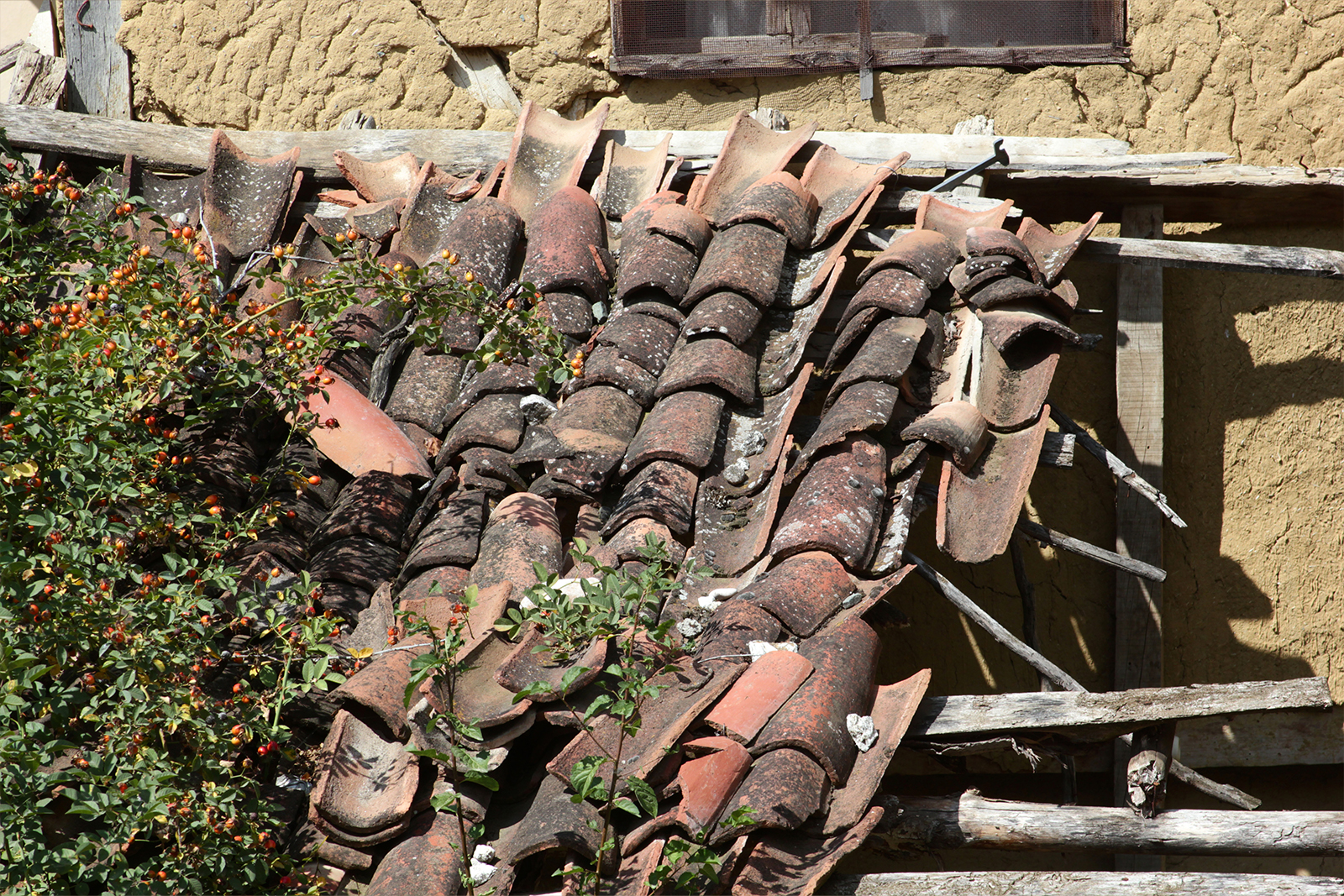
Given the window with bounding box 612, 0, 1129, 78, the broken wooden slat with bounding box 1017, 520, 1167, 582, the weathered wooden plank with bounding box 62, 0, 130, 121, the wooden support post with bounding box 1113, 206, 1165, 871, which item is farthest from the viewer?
the weathered wooden plank with bounding box 62, 0, 130, 121

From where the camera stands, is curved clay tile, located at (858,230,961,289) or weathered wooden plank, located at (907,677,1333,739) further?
curved clay tile, located at (858,230,961,289)

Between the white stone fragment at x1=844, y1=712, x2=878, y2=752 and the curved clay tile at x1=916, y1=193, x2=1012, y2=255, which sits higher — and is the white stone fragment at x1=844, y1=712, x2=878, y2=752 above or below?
below

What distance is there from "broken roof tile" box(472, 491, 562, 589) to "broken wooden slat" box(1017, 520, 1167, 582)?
144 centimetres

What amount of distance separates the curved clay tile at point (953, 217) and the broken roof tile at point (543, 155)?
4.67 feet

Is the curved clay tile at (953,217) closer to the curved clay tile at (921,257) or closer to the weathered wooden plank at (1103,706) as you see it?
the curved clay tile at (921,257)

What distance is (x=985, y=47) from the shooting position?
515 centimetres

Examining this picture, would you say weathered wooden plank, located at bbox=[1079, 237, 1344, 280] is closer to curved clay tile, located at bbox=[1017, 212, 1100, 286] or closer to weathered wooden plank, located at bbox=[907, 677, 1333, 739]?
curved clay tile, located at bbox=[1017, 212, 1100, 286]

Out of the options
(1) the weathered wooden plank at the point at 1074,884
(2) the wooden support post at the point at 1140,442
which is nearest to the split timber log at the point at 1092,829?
(1) the weathered wooden plank at the point at 1074,884

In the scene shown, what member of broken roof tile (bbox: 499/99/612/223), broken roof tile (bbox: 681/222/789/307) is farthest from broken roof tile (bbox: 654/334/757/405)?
broken roof tile (bbox: 499/99/612/223)

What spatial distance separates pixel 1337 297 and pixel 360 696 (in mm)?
4589

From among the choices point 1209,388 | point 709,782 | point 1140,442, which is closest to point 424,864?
point 709,782

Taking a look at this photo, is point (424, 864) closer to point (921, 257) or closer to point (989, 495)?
point (989, 495)

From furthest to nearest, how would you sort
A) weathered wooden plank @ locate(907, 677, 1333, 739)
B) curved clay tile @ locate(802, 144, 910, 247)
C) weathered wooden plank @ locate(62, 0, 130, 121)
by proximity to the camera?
weathered wooden plank @ locate(62, 0, 130, 121) < curved clay tile @ locate(802, 144, 910, 247) < weathered wooden plank @ locate(907, 677, 1333, 739)

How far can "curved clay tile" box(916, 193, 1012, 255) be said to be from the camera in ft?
13.3
